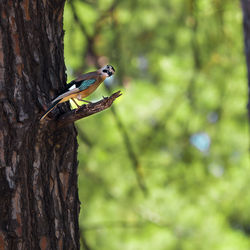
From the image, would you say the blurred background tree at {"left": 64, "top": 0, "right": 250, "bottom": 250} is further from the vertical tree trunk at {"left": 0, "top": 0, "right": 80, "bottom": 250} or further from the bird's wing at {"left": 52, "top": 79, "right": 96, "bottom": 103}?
the vertical tree trunk at {"left": 0, "top": 0, "right": 80, "bottom": 250}

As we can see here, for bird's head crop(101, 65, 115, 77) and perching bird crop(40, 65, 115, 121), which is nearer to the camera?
perching bird crop(40, 65, 115, 121)

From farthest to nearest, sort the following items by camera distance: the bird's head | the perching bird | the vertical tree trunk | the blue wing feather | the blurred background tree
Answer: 1. the blurred background tree
2. the bird's head
3. the blue wing feather
4. the perching bird
5. the vertical tree trunk

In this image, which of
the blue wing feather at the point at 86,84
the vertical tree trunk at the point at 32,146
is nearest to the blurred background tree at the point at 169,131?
the blue wing feather at the point at 86,84

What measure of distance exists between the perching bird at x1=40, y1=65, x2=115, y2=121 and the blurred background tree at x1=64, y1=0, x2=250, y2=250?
2.53 m

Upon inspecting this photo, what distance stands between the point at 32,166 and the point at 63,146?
19cm

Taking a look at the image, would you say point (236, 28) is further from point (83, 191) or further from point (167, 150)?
point (83, 191)

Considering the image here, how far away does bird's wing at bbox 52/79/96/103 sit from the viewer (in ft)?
7.54

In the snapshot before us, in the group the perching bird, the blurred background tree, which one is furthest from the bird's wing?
the blurred background tree

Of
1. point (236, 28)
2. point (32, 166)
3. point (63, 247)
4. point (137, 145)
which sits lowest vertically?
point (63, 247)

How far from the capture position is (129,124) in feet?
21.8

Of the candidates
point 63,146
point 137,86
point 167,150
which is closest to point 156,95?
point 137,86

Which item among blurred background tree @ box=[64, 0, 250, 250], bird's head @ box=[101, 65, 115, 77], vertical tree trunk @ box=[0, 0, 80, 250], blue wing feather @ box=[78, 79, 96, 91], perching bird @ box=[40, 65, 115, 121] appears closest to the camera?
vertical tree trunk @ box=[0, 0, 80, 250]

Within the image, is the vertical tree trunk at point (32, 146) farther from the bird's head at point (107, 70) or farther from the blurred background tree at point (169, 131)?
the blurred background tree at point (169, 131)

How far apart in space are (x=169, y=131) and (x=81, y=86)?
15.0 ft
